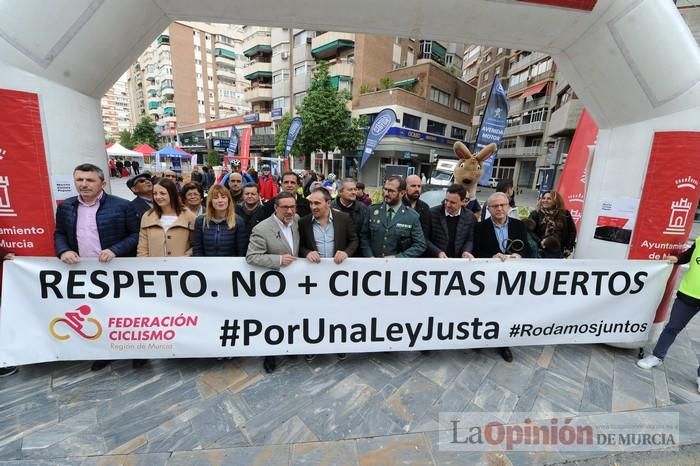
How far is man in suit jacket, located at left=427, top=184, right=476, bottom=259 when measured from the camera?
3393 millimetres

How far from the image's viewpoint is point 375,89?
1123 inches

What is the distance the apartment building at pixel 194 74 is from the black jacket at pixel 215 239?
184 ft

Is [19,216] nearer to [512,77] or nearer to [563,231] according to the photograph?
[563,231]

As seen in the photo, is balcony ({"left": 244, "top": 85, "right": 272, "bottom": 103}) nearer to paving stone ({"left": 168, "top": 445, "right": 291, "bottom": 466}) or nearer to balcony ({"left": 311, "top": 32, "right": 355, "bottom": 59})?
balcony ({"left": 311, "top": 32, "right": 355, "bottom": 59})

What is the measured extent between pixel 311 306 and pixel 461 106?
119 ft

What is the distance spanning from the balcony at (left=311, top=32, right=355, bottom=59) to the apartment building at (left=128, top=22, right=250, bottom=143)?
26.4 m

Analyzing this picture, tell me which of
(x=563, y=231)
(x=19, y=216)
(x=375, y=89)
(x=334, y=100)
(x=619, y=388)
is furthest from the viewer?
(x=375, y=89)

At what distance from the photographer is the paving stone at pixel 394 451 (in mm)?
2068

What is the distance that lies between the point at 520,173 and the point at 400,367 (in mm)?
41423

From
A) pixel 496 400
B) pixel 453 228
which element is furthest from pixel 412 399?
pixel 453 228

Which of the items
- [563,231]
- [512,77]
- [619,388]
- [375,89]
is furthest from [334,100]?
[512,77]

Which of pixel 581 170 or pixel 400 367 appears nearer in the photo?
pixel 400 367

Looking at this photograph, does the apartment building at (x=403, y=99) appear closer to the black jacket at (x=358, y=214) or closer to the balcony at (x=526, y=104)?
the balcony at (x=526, y=104)

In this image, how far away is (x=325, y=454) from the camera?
211 centimetres
